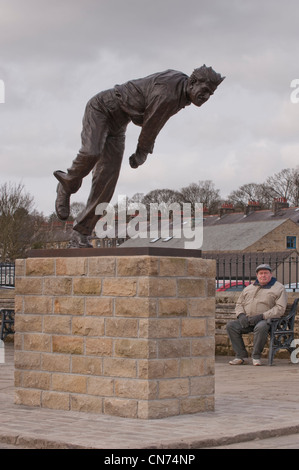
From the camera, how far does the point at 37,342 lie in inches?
300

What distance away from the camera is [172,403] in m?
6.87

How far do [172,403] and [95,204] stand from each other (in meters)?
2.43

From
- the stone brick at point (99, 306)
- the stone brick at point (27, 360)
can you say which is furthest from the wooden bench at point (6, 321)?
the stone brick at point (99, 306)

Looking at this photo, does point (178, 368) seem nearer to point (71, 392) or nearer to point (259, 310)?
point (71, 392)

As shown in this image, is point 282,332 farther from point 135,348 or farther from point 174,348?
point 135,348

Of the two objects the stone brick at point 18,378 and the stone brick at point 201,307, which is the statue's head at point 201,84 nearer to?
the stone brick at point 201,307

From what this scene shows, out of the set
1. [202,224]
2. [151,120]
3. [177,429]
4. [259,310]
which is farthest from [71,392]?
[202,224]

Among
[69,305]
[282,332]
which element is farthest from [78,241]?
[282,332]

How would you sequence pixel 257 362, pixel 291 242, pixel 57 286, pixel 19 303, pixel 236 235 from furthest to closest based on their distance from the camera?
pixel 291 242 < pixel 236 235 < pixel 257 362 < pixel 19 303 < pixel 57 286

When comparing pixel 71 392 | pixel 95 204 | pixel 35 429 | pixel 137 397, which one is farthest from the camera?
pixel 95 204

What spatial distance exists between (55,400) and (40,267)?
1314 millimetres

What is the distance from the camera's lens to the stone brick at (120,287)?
6844mm

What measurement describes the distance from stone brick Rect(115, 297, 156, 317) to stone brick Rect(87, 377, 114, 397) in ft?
2.05

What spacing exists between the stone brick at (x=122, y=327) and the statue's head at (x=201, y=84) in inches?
88.9
